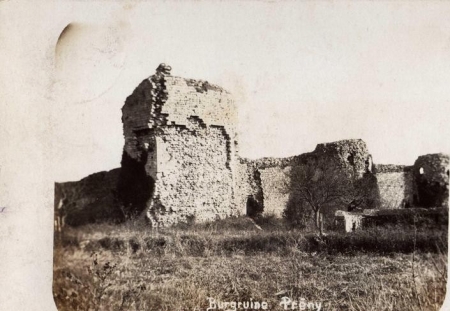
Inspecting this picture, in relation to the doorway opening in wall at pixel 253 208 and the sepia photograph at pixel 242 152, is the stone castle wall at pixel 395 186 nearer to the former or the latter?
the sepia photograph at pixel 242 152

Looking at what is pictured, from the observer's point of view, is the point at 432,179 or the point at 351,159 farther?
the point at 351,159

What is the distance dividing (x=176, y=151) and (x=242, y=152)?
1.01 meters

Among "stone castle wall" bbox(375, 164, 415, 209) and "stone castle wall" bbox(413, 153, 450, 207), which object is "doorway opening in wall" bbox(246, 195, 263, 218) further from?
"stone castle wall" bbox(413, 153, 450, 207)

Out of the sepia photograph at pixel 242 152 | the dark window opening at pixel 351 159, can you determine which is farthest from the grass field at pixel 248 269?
the dark window opening at pixel 351 159

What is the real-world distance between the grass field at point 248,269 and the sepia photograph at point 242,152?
0.6 inches

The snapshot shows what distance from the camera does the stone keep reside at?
6645 mm

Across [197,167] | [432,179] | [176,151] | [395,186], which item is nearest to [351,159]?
[395,186]

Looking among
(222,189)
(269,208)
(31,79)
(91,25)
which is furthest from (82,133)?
(269,208)

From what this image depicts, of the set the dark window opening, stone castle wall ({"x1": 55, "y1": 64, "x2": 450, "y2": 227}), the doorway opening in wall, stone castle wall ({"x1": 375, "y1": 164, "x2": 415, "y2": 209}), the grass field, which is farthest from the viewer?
the dark window opening

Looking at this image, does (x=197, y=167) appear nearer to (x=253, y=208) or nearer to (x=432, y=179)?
(x=253, y=208)

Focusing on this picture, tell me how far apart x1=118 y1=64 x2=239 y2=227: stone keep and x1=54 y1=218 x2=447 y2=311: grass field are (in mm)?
586

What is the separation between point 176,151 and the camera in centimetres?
689

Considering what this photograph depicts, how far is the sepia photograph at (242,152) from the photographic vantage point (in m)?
5.11

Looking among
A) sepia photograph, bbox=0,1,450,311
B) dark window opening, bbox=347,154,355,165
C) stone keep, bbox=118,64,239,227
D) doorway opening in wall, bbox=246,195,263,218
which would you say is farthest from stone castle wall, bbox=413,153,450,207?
stone keep, bbox=118,64,239,227
